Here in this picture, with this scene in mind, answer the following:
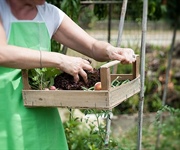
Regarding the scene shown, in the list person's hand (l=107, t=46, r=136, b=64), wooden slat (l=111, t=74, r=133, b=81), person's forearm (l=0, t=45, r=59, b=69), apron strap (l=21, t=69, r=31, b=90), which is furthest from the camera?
wooden slat (l=111, t=74, r=133, b=81)

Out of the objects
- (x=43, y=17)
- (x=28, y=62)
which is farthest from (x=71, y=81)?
(x=43, y=17)

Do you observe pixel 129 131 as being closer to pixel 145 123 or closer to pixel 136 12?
pixel 145 123

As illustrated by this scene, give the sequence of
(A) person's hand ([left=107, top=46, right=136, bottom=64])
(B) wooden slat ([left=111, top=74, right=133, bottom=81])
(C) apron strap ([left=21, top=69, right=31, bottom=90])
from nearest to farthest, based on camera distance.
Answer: (C) apron strap ([left=21, top=69, right=31, bottom=90]) → (A) person's hand ([left=107, top=46, right=136, bottom=64]) → (B) wooden slat ([left=111, top=74, right=133, bottom=81])

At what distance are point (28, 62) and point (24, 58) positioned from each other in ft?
0.09

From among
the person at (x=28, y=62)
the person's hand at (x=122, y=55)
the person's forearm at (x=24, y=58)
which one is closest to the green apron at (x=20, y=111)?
the person at (x=28, y=62)

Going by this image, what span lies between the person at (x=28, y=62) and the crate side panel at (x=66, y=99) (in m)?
0.07

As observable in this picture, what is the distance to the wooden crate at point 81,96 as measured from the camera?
2090 millimetres

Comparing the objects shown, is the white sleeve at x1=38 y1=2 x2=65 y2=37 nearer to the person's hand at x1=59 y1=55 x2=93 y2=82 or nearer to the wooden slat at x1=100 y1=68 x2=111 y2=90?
the person's hand at x1=59 y1=55 x2=93 y2=82

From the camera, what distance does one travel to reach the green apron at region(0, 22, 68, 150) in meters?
2.23

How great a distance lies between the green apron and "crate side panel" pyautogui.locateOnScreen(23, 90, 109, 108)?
5 centimetres

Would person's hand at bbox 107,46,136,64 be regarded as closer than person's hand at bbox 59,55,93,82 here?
No

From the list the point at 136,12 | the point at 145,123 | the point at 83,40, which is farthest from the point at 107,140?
the point at 145,123

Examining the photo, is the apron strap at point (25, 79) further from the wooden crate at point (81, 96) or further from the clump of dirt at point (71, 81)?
the clump of dirt at point (71, 81)

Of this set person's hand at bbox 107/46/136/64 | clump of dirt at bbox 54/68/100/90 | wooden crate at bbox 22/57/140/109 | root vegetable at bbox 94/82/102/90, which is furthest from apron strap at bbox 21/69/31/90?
person's hand at bbox 107/46/136/64
